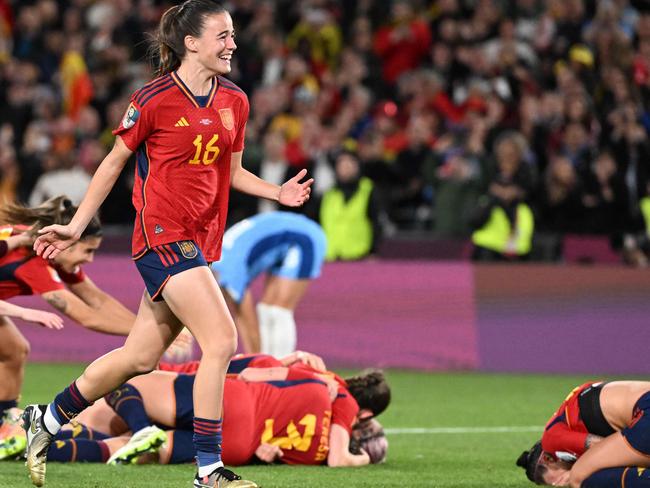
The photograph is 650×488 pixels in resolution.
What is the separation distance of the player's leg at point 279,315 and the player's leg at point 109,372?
5153mm

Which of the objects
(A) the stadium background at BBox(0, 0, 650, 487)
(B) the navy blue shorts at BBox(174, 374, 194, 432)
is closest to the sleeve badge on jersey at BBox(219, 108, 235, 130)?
(B) the navy blue shorts at BBox(174, 374, 194, 432)

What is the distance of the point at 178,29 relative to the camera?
6113 millimetres

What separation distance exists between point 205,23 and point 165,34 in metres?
0.21

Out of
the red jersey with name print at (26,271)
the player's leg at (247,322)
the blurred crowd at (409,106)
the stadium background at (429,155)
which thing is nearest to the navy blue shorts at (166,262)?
the red jersey with name print at (26,271)

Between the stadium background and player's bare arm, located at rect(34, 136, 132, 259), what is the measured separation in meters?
3.91

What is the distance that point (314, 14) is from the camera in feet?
56.9

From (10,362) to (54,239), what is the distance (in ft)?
6.39

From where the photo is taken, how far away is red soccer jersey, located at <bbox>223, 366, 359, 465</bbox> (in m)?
7.22

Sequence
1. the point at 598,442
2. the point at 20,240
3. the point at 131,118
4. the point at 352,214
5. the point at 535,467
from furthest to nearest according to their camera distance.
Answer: the point at 352,214 → the point at 20,240 → the point at 535,467 → the point at 598,442 → the point at 131,118

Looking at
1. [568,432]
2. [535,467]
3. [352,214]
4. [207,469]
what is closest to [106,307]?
[207,469]

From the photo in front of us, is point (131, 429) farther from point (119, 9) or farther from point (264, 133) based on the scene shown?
point (119, 9)

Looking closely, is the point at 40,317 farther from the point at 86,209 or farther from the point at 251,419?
the point at 251,419

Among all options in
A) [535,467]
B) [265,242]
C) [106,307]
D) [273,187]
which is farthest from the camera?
[265,242]

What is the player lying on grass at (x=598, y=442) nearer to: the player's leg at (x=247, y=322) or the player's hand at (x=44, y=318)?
the player's hand at (x=44, y=318)
